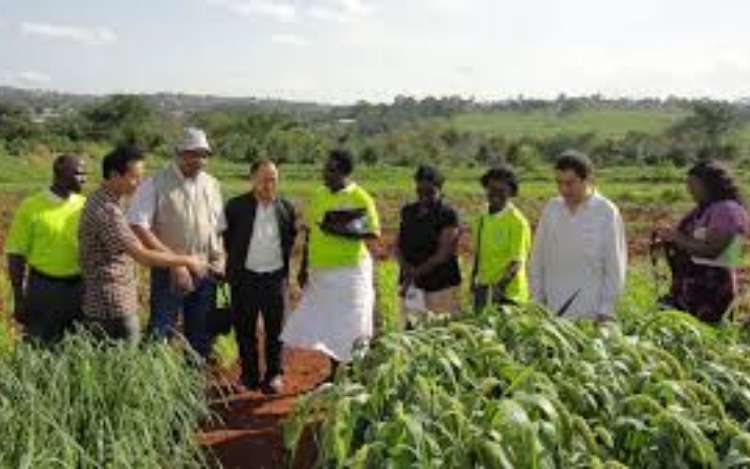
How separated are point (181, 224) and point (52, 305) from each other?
0.85 m

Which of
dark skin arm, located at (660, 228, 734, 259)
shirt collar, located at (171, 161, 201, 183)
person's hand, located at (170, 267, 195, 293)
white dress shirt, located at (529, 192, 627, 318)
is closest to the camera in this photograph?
white dress shirt, located at (529, 192, 627, 318)

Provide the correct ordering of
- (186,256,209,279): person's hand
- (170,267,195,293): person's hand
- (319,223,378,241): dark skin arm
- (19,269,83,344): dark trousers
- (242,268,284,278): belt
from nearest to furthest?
(19,269,83,344): dark trousers
(186,256,209,279): person's hand
(170,267,195,293): person's hand
(319,223,378,241): dark skin arm
(242,268,284,278): belt

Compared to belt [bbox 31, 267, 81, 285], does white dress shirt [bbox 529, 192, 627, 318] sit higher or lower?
higher

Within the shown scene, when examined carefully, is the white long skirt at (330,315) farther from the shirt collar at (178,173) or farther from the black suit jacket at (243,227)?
the shirt collar at (178,173)

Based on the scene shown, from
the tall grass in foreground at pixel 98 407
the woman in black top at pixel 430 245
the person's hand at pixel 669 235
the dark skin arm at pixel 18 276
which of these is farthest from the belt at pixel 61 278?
the person's hand at pixel 669 235

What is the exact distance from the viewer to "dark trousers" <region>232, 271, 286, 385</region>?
23.5ft

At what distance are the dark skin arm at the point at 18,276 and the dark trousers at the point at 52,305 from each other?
0.42 feet

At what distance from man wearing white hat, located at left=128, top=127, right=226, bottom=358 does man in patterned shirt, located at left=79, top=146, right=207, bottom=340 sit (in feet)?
1.63

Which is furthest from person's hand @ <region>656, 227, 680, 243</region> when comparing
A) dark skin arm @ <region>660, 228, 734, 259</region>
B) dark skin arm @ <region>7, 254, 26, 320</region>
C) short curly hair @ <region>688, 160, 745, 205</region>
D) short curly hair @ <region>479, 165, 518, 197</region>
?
dark skin arm @ <region>7, 254, 26, 320</region>

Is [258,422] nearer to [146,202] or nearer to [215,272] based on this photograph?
[215,272]

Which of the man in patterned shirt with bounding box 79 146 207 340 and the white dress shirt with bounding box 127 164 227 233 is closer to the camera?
the man in patterned shirt with bounding box 79 146 207 340

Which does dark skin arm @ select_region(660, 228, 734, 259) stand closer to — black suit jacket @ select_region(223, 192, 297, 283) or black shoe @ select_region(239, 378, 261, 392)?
black suit jacket @ select_region(223, 192, 297, 283)

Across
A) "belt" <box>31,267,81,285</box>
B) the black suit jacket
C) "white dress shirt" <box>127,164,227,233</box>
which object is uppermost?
"white dress shirt" <box>127,164,227,233</box>

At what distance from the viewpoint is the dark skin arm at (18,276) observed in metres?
6.39
